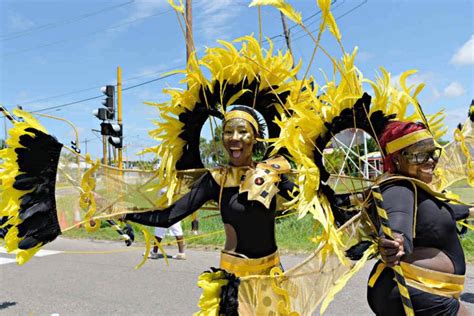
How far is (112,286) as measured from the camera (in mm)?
5371

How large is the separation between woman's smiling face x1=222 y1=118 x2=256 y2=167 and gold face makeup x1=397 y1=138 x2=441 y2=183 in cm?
97

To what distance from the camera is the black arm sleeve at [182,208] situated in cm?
269

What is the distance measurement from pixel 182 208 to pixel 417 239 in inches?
55.1

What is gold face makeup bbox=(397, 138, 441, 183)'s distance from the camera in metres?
1.92

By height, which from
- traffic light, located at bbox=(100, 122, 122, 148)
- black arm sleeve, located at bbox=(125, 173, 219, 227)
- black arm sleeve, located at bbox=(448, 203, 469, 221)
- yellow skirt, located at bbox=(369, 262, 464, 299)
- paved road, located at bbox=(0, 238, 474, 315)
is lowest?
paved road, located at bbox=(0, 238, 474, 315)

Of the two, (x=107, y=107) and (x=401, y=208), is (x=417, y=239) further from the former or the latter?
(x=107, y=107)

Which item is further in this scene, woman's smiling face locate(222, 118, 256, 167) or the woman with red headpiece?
woman's smiling face locate(222, 118, 256, 167)

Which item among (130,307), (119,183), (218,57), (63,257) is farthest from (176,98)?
(63,257)

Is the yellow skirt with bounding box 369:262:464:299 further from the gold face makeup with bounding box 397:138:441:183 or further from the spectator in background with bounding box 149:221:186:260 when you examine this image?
the spectator in background with bounding box 149:221:186:260

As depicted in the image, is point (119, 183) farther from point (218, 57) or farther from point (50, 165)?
point (218, 57)

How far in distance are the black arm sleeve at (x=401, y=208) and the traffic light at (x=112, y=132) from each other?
6154 millimetres

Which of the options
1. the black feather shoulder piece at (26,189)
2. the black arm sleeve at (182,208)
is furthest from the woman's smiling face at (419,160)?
the black feather shoulder piece at (26,189)

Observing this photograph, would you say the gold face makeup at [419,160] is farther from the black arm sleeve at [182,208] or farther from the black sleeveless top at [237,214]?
the black arm sleeve at [182,208]

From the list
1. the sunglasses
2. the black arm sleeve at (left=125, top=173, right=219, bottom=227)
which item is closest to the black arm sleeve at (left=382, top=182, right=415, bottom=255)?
the sunglasses
